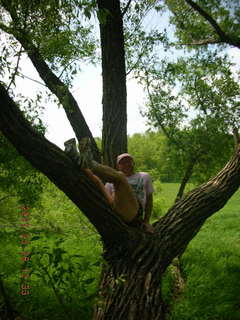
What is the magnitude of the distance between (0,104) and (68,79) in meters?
2.61

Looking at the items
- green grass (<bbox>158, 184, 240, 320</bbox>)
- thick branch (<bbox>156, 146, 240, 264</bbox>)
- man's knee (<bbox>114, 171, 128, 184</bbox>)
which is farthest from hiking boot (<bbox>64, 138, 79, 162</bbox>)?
green grass (<bbox>158, 184, 240, 320</bbox>)

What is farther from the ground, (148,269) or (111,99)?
(111,99)

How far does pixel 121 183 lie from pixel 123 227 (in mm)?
495

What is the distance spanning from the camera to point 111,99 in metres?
4.50

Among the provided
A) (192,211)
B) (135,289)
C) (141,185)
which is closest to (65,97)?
(141,185)

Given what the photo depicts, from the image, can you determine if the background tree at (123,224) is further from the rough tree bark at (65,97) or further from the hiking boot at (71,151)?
the rough tree bark at (65,97)

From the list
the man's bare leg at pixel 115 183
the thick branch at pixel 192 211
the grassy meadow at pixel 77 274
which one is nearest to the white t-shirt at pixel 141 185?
the thick branch at pixel 192 211

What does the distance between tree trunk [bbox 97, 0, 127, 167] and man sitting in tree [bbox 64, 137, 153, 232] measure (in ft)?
1.63

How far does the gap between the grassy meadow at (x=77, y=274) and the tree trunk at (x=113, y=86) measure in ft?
5.12

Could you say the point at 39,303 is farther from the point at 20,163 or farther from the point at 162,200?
the point at 162,200

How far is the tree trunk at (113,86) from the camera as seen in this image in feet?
14.7

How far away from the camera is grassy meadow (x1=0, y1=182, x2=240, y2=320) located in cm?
330

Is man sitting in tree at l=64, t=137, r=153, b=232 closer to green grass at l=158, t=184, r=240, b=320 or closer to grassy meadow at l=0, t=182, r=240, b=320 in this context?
grassy meadow at l=0, t=182, r=240, b=320

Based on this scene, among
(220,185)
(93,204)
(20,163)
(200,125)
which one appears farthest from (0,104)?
(200,125)
